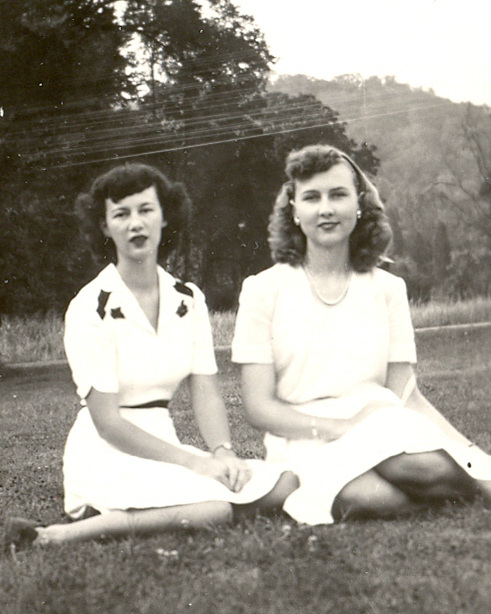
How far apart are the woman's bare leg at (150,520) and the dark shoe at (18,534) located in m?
0.08

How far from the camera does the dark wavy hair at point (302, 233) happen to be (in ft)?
8.96

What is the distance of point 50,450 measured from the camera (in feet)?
10.9

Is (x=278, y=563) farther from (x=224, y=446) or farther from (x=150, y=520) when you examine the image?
(x=224, y=446)

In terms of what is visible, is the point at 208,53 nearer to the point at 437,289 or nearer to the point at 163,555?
the point at 437,289

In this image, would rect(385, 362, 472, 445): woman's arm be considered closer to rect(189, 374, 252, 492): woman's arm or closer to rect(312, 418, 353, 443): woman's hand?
rect(312, 418, 353, 443): woman's hand

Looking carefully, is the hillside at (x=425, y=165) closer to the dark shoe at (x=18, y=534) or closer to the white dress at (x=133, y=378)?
the white dress at (x=133, y=378)

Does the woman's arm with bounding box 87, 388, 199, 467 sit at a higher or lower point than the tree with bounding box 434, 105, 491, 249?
lower

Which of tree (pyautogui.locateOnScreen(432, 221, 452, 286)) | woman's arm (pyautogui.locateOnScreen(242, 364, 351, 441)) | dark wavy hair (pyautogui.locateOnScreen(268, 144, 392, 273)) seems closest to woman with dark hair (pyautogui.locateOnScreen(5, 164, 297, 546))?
woman's arm (pyautogui.locateOnScreen(242, 364, 351, 441))

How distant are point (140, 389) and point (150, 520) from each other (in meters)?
0.41

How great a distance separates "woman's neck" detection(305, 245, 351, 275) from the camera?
9.38 feet

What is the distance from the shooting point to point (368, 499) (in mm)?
2629

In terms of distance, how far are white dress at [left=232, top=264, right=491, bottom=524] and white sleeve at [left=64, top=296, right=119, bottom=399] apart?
0.40 m

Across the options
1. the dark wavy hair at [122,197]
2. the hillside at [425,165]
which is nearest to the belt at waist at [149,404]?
the dark wavy hair at [122,197]

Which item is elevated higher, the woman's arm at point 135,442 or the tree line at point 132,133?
the tree line at point 132,133
